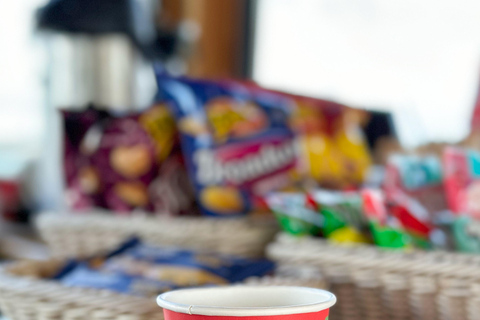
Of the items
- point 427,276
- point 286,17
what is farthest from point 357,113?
point 286,17

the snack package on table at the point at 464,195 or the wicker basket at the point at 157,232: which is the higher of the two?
the snack package on table at the point at 464,195

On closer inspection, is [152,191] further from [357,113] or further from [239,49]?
[239,49]

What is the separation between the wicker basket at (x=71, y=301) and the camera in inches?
18.2

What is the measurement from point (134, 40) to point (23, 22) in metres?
0.39

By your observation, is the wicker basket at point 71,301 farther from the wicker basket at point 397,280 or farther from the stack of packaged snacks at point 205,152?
the stack of packaged snacks at point 205,152

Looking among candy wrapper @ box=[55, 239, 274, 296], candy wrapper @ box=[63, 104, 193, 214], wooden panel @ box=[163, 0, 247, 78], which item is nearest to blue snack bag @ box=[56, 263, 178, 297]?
candy wrapper @ box=[55, 239, 274, 296]

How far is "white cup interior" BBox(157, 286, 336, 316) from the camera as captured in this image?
33cm

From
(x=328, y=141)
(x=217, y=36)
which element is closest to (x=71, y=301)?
(x=328, y=141)

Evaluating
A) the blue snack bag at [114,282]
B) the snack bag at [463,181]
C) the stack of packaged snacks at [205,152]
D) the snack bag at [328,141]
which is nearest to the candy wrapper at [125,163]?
the stack of packaged snacks at [205,152]

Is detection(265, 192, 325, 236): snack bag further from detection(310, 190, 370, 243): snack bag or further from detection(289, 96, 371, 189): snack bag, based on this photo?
detection(289, 96, 371, 189): snack bag

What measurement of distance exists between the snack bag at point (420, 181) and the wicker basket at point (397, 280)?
151mm

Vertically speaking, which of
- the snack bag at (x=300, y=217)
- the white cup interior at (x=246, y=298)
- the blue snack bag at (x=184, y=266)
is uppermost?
the white cup interior at (x=246, y=298)

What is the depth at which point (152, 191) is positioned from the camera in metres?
0.89

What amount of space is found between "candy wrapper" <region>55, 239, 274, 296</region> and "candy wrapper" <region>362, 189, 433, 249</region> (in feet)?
0.41
